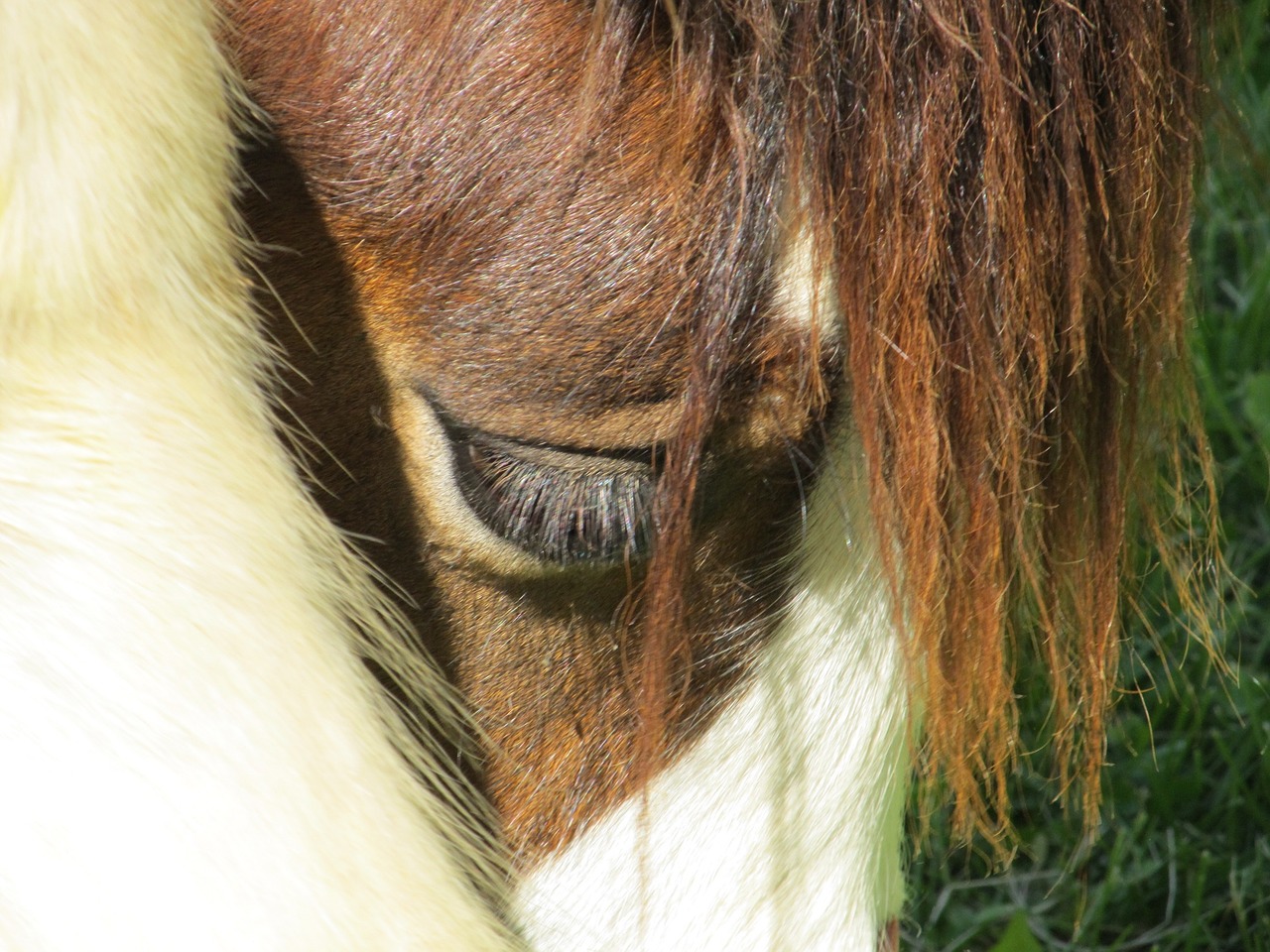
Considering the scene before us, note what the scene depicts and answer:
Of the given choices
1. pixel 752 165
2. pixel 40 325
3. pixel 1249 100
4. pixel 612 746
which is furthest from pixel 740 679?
pixel 1249 100

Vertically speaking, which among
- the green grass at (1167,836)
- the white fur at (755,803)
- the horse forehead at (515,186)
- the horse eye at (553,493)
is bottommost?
the green grass at (1167,836)

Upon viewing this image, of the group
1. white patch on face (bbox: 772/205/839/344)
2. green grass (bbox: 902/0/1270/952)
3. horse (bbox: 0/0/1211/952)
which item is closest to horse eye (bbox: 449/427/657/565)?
horse (bbox: 0/0/1211/952)

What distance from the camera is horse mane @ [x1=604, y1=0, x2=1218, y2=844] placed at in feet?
2.26

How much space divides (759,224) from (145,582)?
0.35 m

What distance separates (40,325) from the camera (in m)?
0.61

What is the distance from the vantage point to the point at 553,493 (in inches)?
→ 30.5

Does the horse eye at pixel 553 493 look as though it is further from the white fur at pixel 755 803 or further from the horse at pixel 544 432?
the white fur at pixel 755 803

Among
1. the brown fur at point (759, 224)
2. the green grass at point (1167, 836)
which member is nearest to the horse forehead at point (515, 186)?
the brown fur at point (759, 224)

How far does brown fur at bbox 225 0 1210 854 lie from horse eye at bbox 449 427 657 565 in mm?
18

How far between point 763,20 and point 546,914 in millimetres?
569

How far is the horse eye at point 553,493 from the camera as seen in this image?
0.77 meters

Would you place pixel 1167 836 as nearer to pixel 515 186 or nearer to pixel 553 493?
pixel 553 493

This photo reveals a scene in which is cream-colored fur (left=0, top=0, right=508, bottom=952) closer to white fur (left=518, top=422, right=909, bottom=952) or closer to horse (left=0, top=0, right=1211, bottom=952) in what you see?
horse (left=0, top=0, right=1211, bottom=952)

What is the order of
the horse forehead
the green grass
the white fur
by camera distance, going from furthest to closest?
the green grass, the white fur, the horse forehead
